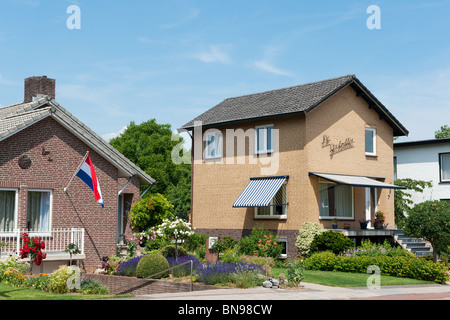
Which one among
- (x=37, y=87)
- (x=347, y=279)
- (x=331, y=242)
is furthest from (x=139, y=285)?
(x=37, y=87)

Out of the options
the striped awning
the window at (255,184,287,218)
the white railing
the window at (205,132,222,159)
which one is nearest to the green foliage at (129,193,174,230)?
the striped awning

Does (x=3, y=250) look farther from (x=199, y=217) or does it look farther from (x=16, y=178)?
(x=199, y=217)

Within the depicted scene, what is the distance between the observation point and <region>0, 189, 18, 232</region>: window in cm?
2294

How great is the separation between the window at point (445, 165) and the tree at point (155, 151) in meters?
34.4

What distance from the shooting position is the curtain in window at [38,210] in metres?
23.8

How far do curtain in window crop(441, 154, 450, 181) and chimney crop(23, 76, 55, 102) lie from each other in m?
25.0

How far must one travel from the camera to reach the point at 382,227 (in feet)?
111

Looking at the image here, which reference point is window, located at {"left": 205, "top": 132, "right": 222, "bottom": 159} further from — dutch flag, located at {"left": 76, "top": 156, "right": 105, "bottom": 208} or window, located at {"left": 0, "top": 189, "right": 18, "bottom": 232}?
window, located at {"left": 0, "top": 189, "right": 18, "bottom": 232}

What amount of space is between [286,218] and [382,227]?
627 centimetres

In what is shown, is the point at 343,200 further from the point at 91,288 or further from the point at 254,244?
the point at 91,288

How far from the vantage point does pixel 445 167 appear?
39000 millimetres

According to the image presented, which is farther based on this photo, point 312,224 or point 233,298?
point 312,224
